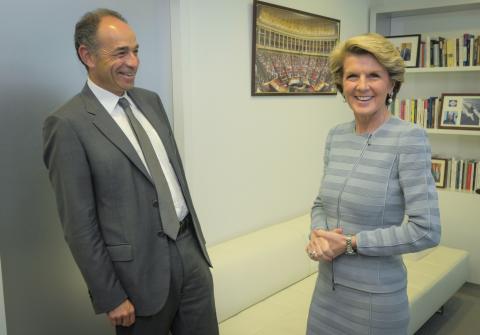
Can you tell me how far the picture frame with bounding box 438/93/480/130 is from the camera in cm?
353

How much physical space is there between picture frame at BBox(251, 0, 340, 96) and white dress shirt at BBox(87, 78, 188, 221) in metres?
1.18

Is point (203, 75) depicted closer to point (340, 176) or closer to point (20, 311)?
point (340, 176)

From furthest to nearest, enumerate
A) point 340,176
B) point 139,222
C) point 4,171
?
point 4,171
point 139,222
point 340,176

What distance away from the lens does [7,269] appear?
1.74 m

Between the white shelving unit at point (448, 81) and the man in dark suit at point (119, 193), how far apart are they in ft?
8.87

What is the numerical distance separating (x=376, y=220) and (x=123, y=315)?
89 cm

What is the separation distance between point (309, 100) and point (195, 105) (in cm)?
119

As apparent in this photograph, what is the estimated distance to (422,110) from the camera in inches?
150

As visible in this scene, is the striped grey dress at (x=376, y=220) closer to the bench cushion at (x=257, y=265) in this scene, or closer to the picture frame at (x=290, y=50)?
the bench cushion at (x=257, y=265)

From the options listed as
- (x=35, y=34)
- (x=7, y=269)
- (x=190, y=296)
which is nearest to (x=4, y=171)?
(x=7, y=269)

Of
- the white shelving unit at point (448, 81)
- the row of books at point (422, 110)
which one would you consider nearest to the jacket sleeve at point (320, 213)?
the white shelving unit at point (448, 81)

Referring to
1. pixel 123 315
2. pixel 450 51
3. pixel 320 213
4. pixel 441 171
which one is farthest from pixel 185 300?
pixel 450 51

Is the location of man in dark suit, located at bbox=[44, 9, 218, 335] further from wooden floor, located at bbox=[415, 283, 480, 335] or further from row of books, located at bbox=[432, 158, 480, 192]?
row of books, located at bbox=[432, 158, 480, 192]

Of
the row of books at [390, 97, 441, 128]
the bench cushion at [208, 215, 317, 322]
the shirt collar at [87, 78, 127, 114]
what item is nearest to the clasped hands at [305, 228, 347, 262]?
the shirt collar at [87, 78, 127, 114]
